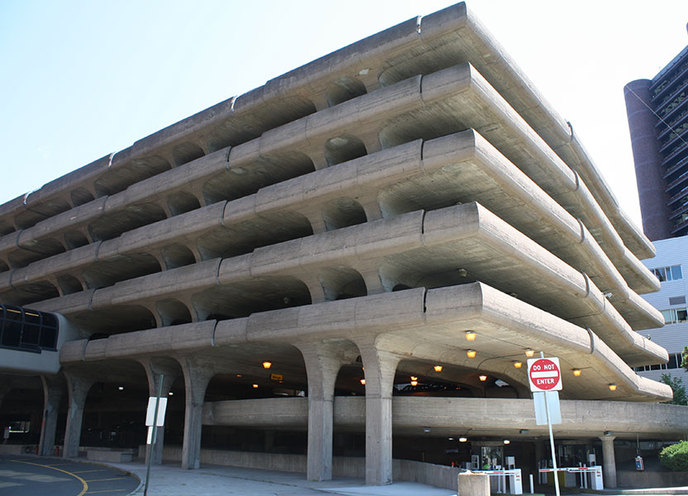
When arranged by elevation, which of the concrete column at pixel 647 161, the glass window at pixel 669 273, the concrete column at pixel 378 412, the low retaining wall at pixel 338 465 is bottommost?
the low retaining wall at pixel 338 465

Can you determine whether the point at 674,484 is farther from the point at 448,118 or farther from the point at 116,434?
the point at 116,434

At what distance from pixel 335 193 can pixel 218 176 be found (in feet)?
30.1

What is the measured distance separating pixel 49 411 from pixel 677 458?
3985cm

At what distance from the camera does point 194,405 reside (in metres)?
31.6

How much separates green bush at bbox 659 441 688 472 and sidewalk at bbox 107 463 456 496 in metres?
15.5

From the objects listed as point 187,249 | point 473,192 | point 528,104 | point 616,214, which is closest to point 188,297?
point 187,249

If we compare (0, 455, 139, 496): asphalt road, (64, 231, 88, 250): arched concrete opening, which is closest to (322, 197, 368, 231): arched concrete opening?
(0, 455, 139, 496): asphalt road

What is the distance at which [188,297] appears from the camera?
106 ft

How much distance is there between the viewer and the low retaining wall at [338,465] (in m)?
21.5

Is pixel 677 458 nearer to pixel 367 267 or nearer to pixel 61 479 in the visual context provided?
pixel 367 267

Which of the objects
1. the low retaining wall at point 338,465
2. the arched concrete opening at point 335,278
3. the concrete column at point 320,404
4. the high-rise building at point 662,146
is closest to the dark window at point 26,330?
the low retaining wall at point 338,465

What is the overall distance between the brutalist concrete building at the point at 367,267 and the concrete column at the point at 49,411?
0.15m

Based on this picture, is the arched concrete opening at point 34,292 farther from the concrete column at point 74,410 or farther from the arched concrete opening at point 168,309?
the arched concrete opening at point 168,309

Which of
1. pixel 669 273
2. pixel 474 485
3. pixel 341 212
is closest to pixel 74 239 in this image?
pixel 341 212
